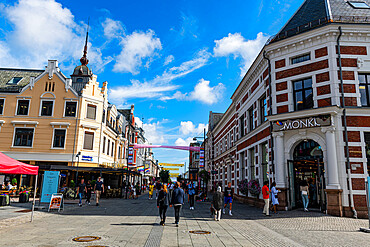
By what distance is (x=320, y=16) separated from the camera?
16.8 meters

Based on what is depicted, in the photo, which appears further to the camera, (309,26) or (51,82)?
(51,82)

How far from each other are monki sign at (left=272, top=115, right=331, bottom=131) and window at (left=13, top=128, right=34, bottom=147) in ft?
82.3

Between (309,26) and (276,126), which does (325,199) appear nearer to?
(276,126)

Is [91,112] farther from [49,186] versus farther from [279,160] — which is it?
[279,160]

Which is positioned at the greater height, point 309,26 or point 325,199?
point 309,26

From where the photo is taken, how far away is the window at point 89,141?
29219mm

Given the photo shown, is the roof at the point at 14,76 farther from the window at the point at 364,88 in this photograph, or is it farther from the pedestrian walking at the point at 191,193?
the window at the point at 364,88

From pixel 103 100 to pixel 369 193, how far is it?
27292 millimetres

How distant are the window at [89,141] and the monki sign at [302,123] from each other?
67.2ft

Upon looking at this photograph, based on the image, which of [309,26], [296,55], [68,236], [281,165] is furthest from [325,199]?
[68,236]

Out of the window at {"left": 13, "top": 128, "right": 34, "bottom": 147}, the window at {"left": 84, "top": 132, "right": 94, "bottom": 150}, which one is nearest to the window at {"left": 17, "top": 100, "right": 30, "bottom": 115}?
the window at {"left": 13, "top": 128, "right": 34, "bottom": 147}

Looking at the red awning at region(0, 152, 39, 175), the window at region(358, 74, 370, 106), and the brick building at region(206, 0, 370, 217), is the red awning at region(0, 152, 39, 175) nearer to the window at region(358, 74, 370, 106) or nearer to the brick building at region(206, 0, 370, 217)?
the brick building at region(206, 0, 370, 217)

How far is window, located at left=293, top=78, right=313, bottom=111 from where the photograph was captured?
1630cm

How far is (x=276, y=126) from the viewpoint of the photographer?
1677cm
